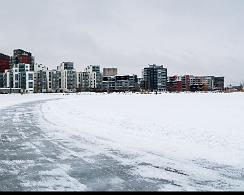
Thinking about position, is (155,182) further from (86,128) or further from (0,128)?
(0,128)

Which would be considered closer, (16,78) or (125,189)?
(125,189)

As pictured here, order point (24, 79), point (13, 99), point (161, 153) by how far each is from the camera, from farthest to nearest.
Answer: point (24, 79), point (13, 99), point (161, 153)

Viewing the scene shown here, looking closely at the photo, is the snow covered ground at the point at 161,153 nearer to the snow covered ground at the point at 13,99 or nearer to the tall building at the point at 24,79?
the snow covered ground at the point at 13,99

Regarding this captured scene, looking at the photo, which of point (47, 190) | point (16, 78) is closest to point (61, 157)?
point (47, 190)

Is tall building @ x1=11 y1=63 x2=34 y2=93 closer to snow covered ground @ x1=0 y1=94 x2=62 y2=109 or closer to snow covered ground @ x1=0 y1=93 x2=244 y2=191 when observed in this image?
snow covered ground @ x1=0 y1=94 x2=62 y2=109

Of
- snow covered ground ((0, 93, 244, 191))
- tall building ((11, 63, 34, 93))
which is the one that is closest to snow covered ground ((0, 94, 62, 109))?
snow covered ground ((0, 93, 244, 191))

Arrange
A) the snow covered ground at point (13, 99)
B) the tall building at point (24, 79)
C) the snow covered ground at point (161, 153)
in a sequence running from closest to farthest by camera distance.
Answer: the snow covered ground at point (161, 153) < the snow covered ground at point (13, 99) < the tall building at point (24, 79)

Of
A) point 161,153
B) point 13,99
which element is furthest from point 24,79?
point 161,153

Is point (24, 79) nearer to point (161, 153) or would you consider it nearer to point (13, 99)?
point (13, 99)

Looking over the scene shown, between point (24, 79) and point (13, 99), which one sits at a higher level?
point (24, 79)

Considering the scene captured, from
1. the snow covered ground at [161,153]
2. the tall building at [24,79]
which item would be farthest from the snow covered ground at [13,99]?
the tall building at [24,79]

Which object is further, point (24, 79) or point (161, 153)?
point (24, 79)

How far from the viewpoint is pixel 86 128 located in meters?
15.1

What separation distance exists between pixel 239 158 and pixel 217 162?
0.69m
